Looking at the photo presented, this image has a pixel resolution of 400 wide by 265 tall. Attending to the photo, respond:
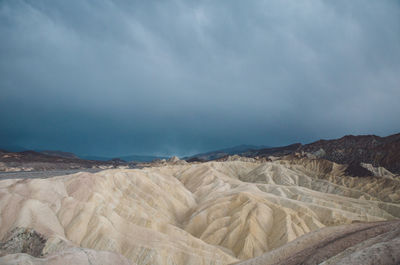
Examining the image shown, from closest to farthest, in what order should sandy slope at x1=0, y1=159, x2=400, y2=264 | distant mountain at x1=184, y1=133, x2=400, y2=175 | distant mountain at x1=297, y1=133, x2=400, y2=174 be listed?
sandy slope at x1=0, y1=159, x2=400, y2=264 → distant mountain at x1=184, y1=133, x2=400, y2=175 → distant mountain at x1=297, y1=133, x2=400, y2=174

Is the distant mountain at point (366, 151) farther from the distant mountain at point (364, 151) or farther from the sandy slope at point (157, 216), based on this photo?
the sandy slope at point (157, 216)

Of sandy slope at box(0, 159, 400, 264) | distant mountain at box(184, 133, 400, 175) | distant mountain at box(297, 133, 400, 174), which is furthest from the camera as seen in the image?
distant mountain at box(297, 133, 400, 174)

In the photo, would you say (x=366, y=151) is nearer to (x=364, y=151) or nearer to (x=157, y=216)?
(x=364, y=151)

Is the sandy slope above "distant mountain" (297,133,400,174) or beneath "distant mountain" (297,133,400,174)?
beneath

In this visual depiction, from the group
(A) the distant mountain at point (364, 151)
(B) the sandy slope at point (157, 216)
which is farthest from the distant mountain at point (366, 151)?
(B) the sandy slope at point (157, 216)

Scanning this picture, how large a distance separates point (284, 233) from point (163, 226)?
13.5 m

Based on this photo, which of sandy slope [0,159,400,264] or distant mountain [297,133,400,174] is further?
distant mountain [297,133,400,174]

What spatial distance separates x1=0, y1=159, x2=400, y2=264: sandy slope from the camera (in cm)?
1997

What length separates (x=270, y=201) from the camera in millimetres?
34531

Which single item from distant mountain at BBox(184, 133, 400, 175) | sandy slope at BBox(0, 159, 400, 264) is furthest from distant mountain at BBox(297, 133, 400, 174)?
sandy slope at BBox(0, 159, 400, 264)

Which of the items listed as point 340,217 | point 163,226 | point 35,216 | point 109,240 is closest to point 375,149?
point 340,217

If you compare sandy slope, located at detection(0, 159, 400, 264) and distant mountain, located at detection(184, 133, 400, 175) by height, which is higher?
distant mountain, located at detection(184, 133, 400, 175)

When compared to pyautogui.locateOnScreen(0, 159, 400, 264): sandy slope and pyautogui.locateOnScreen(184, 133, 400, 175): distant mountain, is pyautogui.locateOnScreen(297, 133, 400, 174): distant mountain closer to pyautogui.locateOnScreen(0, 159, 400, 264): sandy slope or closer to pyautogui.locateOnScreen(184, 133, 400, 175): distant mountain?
pyautogui.locateOnScreen(184, 133, 400, 175): distant mountain

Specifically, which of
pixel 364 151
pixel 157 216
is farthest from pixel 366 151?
pixel 157 216
